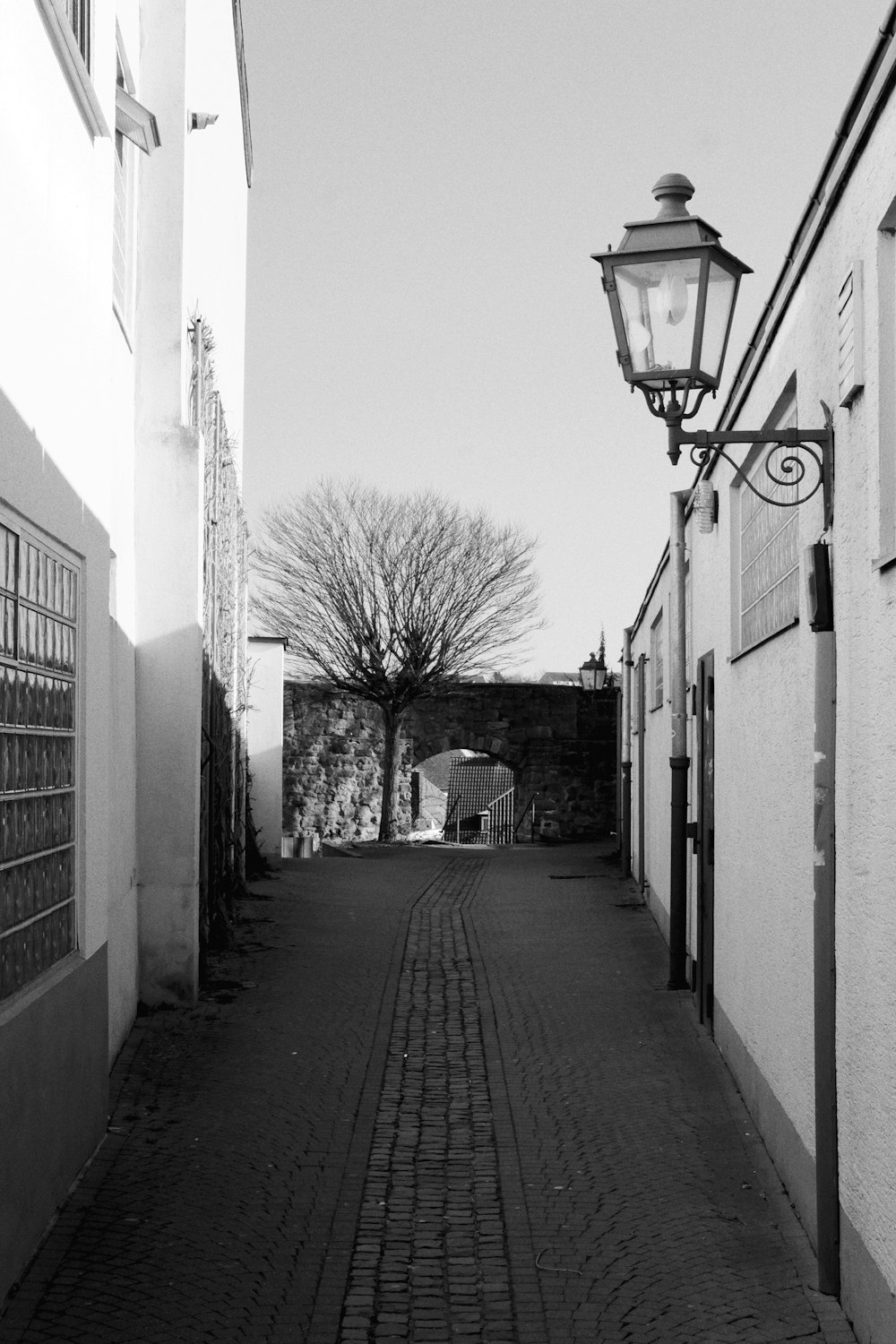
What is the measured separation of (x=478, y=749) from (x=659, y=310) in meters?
19.5

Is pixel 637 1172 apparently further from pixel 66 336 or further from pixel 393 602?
pixel 393 602

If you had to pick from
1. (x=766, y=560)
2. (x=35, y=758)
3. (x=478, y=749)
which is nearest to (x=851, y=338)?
(x=766, y=560)

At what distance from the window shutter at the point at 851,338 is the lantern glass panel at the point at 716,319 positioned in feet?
2.10

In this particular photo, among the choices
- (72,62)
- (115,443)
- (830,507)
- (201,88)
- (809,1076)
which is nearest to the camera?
(830,507)

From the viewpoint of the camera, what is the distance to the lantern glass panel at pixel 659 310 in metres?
4.90

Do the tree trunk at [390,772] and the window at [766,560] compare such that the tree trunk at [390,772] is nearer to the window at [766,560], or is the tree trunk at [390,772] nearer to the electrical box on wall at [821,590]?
the window at [766,560]

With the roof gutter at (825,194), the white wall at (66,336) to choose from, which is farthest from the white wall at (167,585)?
the roof gutter at (825,194)

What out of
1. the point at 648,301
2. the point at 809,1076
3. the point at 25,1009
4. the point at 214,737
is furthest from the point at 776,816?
the point at 214,737

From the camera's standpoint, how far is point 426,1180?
223 inches

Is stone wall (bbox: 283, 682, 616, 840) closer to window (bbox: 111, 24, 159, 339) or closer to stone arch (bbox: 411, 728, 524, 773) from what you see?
stone arch (bbox: 411, 728, 524, 773)

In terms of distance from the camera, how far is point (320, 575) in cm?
2705

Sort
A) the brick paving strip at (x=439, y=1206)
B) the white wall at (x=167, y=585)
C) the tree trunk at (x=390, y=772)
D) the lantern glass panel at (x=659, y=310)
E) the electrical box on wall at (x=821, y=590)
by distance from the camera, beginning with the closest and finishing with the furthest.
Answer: the brick paving strip at (x=439, y=1206) < the electrical box on wall at (x=821, y=590) < the lantern glass panel at (x=659, y=310) < the white wall at (x=167, y=585) < the tree trunk at (x=390, y=772)

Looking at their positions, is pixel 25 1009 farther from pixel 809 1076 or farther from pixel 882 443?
pixel 882 443

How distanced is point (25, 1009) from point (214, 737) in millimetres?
6361
